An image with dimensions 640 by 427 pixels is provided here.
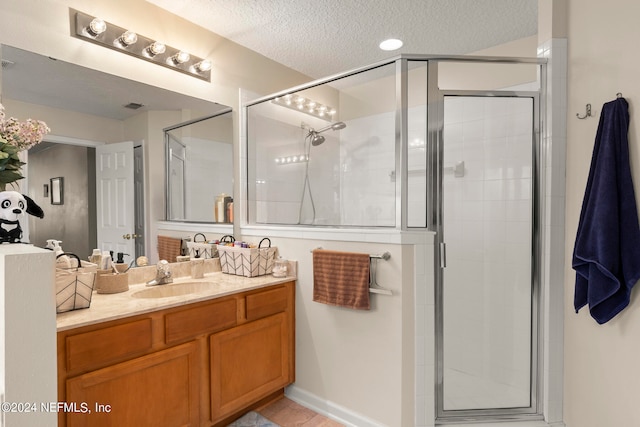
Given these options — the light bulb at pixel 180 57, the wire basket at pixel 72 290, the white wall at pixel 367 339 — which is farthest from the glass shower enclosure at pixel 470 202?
the wire basket at pixel 72 290

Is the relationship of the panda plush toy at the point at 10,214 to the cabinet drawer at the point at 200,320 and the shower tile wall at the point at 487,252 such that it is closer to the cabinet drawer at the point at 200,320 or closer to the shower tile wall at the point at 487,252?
the cabinet drawer at the point at 200,320

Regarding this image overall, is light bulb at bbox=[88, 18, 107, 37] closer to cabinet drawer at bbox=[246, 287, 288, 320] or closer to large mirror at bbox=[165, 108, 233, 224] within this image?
large mirror at bbox=[165, 108, 233, 224]

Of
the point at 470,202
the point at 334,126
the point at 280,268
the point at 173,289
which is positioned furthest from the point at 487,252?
the point at 173,289

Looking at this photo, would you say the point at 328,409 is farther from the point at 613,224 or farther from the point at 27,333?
the point at 613,224

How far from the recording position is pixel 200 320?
183cm

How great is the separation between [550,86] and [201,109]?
225 centimetres

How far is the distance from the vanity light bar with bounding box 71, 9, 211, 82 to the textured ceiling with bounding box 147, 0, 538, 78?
28cm

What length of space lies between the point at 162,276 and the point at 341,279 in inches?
43.9

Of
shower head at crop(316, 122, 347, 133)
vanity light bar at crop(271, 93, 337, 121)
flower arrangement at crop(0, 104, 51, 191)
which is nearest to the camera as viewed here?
flower arrangement at crop(0, 104, 51, 191)

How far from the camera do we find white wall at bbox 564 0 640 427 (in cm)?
153

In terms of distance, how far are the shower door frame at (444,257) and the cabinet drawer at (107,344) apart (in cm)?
153

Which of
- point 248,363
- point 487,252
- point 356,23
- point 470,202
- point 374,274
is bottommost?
point 248,363

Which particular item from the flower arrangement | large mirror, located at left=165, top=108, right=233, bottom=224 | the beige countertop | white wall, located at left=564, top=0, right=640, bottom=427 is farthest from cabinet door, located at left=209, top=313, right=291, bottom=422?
white wall, located at left=564, top=0, right=640, bottom=427

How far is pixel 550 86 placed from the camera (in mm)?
1913
